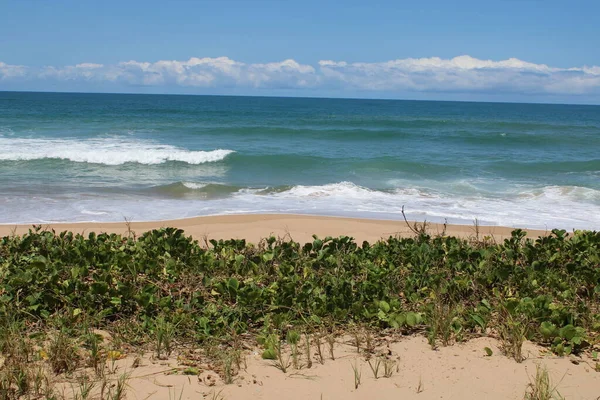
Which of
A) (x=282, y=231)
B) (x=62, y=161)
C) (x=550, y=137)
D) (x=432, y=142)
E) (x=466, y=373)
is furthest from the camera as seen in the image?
(x=550, y=137)

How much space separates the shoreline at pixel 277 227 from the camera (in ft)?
28.6

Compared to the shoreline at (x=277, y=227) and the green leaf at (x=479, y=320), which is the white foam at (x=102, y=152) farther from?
the green leaf at (x=479, y=320)

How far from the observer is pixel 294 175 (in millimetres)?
17438

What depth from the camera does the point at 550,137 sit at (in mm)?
32312

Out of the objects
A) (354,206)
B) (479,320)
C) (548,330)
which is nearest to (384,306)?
(479,320)

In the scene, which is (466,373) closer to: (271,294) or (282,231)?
(271,294)

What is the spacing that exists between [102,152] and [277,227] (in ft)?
43.4

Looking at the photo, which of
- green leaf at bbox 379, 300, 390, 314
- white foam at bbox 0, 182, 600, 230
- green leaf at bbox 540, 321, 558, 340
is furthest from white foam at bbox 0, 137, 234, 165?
green leaf at bbox 540, 321, 558, 340

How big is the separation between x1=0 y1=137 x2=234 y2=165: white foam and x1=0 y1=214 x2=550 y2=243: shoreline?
10027 millimetres

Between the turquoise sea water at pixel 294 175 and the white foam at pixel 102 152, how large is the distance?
0.21 ft

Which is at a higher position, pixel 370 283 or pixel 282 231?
pixel 370 283

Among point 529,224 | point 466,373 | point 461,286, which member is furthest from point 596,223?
point 466,373

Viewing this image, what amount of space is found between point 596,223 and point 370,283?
331 inches

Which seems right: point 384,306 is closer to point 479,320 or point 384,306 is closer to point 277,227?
point 479,320
